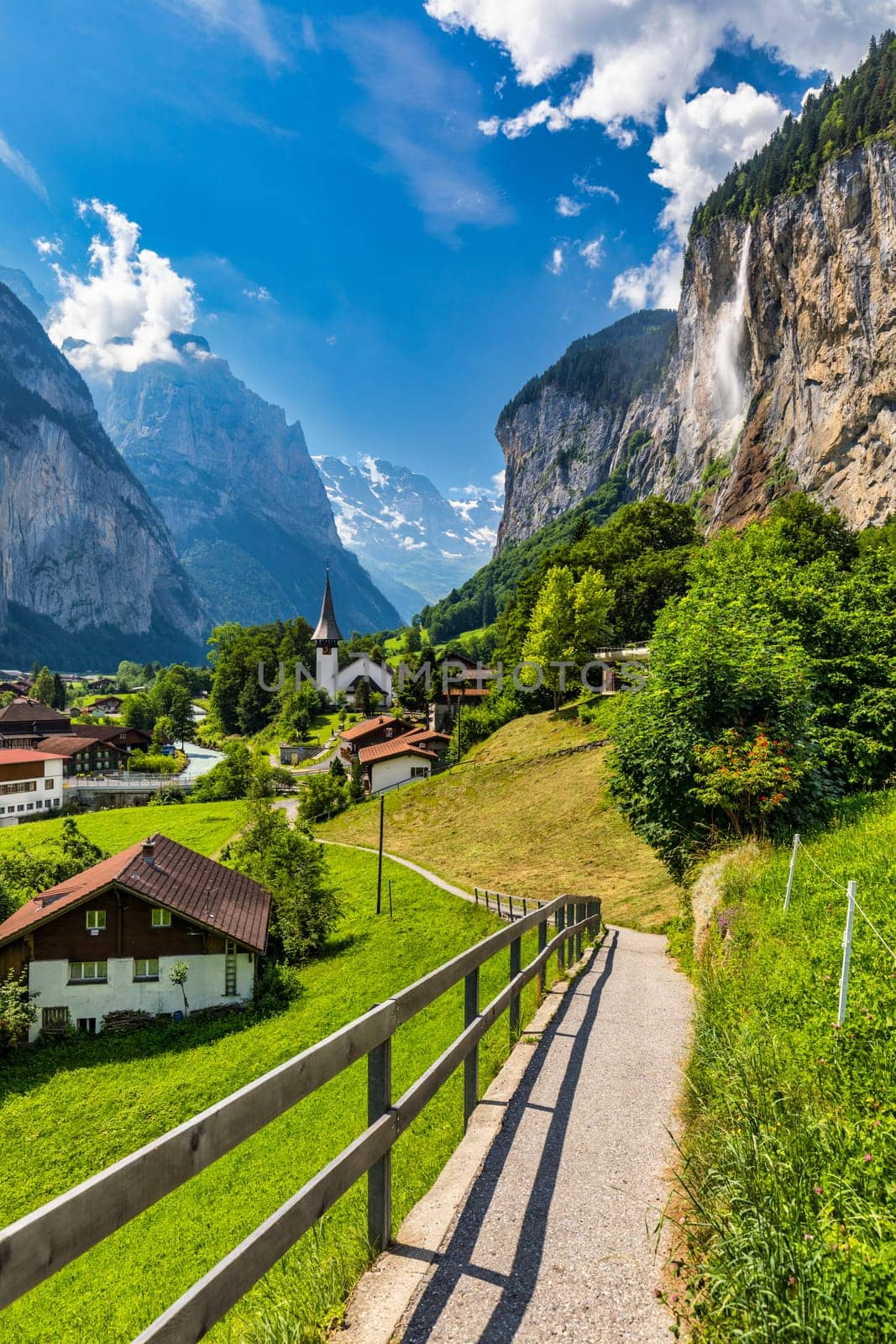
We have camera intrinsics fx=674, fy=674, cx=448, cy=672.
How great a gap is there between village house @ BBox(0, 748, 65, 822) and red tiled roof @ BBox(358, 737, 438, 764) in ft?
108

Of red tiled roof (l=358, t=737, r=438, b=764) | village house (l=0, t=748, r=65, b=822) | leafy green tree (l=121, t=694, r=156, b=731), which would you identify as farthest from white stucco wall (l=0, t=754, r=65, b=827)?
leafy green tree (l=121, t=694, r=156, b=731)

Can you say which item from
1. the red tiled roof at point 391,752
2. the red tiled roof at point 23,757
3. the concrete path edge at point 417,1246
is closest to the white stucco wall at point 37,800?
the red tiled roof at point 23,757

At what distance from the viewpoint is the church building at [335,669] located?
98188 millimetres

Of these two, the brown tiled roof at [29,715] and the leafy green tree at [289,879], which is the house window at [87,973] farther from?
the brown tiled roof at [29,715]

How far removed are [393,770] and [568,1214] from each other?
55.1 meters

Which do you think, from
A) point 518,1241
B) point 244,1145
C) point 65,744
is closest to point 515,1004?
point 518,1241

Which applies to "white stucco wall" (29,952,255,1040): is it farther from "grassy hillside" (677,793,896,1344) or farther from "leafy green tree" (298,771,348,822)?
"leafy green tree" (298,771,348,822)

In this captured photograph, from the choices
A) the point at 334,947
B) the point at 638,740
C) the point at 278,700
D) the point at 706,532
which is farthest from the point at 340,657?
the point at 638,740

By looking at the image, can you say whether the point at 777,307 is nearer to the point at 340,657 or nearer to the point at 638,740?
the point at 340,657

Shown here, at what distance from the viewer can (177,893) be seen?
2456 cm

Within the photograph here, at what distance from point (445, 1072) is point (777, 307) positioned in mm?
119231

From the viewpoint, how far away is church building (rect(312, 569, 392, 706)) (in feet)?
322

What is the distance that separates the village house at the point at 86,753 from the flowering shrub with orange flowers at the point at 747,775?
83270 millimetres

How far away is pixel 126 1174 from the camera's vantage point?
1716 mm
